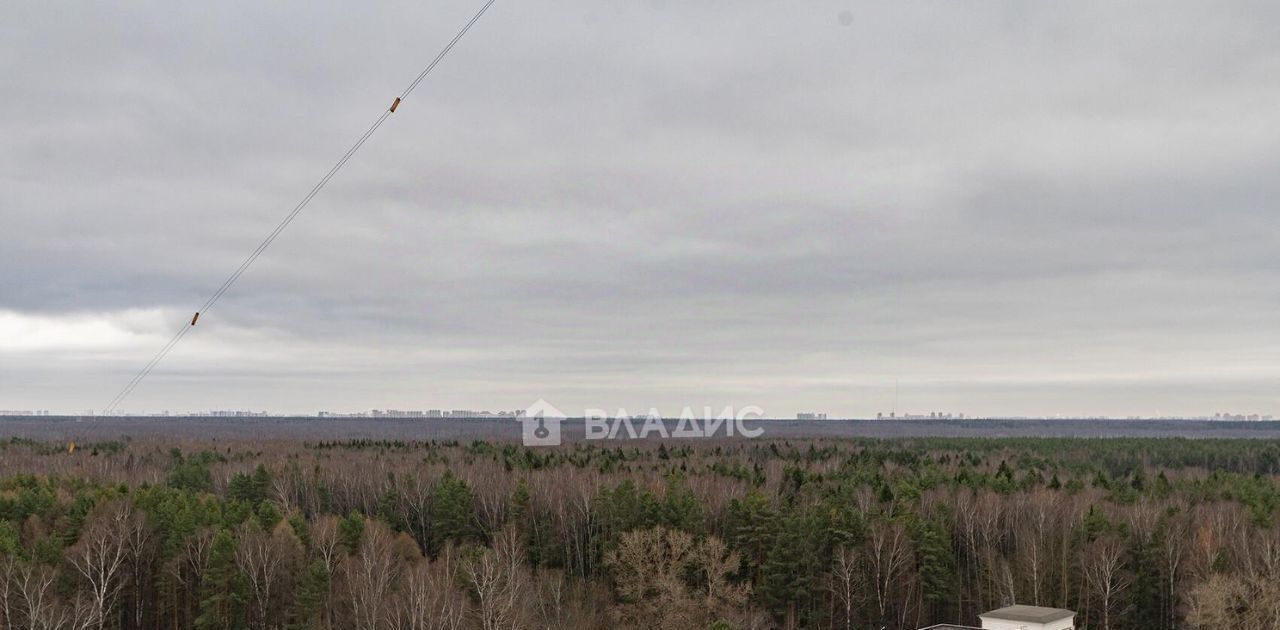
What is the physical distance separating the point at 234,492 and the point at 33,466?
66.8 metres

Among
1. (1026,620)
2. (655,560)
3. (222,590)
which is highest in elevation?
(1026,620)

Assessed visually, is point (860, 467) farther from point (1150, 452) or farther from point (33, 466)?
point (33, 466)

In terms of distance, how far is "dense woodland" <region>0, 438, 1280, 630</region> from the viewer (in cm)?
6494

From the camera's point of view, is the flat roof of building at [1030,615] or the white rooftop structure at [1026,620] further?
the flat roof of building at [1030,615]

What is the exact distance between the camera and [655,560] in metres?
75.2

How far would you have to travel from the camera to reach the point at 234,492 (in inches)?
4286

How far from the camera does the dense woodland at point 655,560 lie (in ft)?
213

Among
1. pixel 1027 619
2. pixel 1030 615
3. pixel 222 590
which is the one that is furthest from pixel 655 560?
pixel 1027 619

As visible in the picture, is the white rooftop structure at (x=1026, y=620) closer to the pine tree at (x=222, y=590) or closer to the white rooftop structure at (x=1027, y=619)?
the white rooftop structure at (x=1027, y=619)

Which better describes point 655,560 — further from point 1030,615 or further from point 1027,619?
point 1027,619

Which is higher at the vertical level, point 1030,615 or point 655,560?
point 1030,615

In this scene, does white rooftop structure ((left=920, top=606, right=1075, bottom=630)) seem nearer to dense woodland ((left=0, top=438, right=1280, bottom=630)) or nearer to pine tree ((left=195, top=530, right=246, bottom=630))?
dense woodland ((left=0, top=438, right=1280, bottom=630))

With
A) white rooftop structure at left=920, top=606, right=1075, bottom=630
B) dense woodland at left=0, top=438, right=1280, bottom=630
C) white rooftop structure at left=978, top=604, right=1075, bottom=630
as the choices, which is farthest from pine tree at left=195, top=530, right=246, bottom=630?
white rooftop structure at left=978, top=604, right=1075, bottom=630

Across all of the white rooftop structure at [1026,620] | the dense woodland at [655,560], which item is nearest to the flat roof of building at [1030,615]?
the white rooftop structure at [1026,620]
